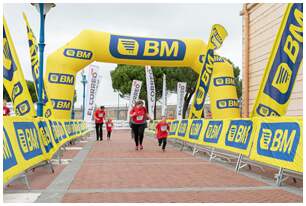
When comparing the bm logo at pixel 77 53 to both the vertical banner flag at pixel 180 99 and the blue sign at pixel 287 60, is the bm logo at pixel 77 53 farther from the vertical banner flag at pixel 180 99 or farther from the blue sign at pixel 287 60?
the vertical banner flag at pixel 180 99

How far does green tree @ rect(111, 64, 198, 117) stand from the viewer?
5222cm

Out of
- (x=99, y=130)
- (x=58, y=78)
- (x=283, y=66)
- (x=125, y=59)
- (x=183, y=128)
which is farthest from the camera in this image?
(x=99, y=130)

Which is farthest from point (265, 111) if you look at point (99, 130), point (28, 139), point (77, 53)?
point (99, 130)

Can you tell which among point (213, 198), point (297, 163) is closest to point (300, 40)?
point (297, 163)

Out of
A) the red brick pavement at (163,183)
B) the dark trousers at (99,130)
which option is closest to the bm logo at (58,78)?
the dark trousers at (99,130)

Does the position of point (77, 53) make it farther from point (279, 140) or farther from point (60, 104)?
point (279, 140)

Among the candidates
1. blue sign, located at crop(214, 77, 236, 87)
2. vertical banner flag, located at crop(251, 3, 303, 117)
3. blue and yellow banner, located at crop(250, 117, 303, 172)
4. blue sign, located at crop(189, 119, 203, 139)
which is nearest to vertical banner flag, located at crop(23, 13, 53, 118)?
blue sign, located at crop(189, 119, 203, 139)

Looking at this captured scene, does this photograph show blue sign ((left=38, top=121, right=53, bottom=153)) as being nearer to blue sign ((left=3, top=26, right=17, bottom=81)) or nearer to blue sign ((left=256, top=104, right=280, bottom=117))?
blue sign ((left=3, top=26, right=17, bottom=81))

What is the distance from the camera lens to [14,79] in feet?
29.9

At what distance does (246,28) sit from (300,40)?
1151 cm

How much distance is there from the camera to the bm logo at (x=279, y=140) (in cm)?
639

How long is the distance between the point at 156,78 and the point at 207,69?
37.8m

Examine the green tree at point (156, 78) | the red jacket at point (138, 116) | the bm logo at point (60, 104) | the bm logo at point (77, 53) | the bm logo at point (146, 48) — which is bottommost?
the red jacket at point (138, 116)

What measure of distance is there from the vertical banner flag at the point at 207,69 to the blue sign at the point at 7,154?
10.6 meters
